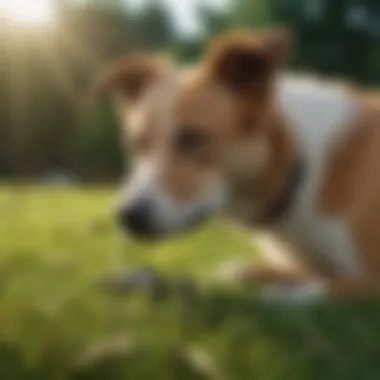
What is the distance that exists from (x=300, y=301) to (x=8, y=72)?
0.37 metres

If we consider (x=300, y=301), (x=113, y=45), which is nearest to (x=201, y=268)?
(x=300, y=301)

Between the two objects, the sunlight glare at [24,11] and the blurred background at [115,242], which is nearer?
the blurred background at [115,242]

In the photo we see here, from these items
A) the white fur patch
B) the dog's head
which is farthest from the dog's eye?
the white fur patch

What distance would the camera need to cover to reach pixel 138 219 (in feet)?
2.77

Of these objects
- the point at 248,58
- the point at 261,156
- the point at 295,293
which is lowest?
the point at 295,293

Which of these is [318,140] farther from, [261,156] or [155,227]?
[155,227]

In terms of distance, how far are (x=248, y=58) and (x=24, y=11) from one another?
225 mm

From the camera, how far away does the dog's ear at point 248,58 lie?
0.86 metres

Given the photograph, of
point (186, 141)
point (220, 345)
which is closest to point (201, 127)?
point (186, 141)

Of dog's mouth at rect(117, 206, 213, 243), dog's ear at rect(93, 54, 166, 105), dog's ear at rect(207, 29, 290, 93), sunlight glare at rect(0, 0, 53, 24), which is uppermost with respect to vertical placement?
sunlight glare at rect(0, 0, 53, 24)

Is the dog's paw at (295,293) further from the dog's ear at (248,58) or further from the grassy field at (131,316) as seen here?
the dog's ear at (248,58)

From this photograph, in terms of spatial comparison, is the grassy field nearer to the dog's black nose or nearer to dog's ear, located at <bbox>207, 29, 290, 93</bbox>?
the dog's black nose

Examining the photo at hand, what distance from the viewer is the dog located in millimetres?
872

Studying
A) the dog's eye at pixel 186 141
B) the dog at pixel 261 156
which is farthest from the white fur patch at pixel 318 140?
the dog's eye at pixel 186 141
